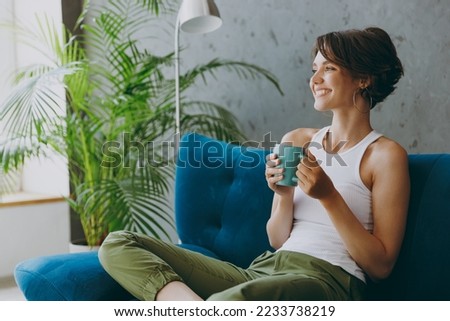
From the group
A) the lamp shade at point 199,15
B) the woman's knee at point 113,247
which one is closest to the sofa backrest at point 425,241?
the woman's knee at point 113,247

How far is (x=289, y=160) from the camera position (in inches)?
62.1

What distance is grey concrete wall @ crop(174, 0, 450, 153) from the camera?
6.89 ft

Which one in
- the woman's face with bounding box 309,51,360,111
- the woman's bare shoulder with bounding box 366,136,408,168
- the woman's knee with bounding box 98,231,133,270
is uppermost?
the woman's face with bounding box 309,51,360,111

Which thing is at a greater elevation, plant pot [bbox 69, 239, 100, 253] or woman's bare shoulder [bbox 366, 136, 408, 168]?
woman's bare shoulder [bbox 366, 136, 408, 168]

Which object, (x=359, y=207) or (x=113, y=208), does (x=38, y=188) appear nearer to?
(x=113, y=208)

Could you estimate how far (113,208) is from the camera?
8.40 ft

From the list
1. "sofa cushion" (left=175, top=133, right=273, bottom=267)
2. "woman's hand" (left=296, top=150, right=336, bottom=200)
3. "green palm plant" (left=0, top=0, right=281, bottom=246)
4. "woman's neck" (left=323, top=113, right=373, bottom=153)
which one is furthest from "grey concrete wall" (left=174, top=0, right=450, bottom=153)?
"woman's hand" (left=296, top=150, right=336, bottom=200)

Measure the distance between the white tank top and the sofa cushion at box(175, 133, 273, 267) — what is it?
0.21 metres

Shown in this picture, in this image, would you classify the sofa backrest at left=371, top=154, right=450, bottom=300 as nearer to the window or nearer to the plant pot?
the plant pot

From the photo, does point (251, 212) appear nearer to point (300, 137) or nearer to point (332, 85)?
point (300, 137)

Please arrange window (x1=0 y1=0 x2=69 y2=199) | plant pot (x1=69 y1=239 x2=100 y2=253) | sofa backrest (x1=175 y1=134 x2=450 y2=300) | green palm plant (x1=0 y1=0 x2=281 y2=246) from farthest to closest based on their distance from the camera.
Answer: window (x1=0 y1=0 x2=69 y2=199) < plant pot (x1=69 y1=239 x2=100 y2=253) < green palm plant (x1=0 y1=0 x2=281 y2=246) < sofa backrest (x1=175 y1=134 x2=450 y2=300)

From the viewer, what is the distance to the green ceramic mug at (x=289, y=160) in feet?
5.13

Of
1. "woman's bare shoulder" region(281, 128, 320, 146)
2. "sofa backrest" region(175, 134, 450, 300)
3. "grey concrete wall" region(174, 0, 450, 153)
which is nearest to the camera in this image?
"sofa backrest" region(175, 134, 450, 300)
